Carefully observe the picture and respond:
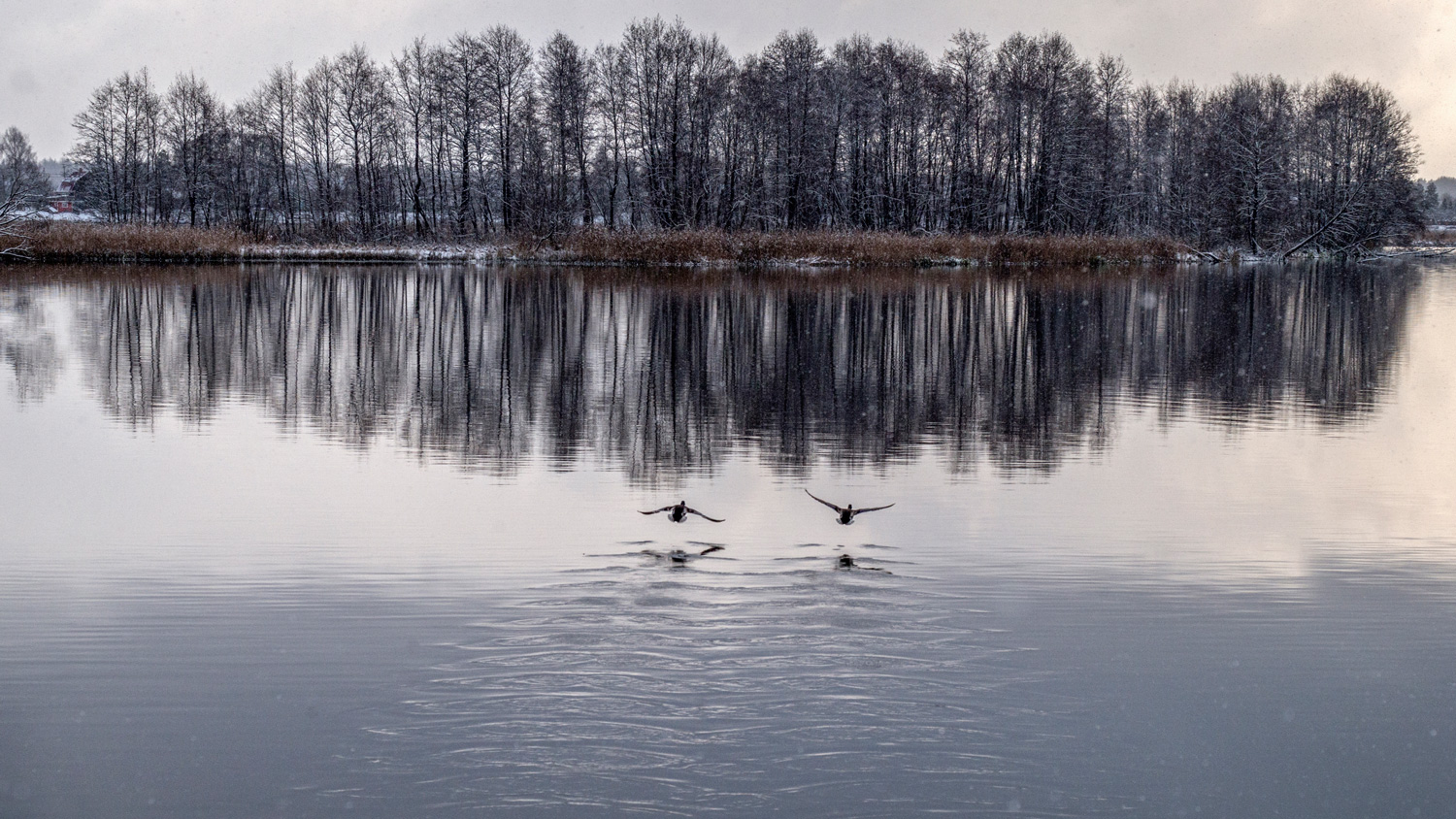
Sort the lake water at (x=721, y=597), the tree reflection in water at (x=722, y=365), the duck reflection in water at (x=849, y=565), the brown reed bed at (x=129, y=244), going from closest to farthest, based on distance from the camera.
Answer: the lake water at (x=721, y=597) → the duck reflection in water at (x=849, y=565) → the tree reflection in water at (x=722, y=365) → the brown reed bed at (x=129, y=244)

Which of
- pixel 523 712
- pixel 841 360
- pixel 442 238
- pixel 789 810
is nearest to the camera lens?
pixel 789 810

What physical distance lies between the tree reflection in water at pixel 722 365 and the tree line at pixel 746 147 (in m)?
35.2

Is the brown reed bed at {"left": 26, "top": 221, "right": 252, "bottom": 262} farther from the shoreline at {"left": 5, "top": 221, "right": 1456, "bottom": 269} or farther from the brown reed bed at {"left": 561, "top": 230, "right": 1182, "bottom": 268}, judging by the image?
the brown reed bed at {"left": 561, "top": 230, "right": 1182, "bottom": 268}

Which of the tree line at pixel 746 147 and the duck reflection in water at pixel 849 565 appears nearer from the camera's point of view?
the duck reflection in water at pixel 849 565

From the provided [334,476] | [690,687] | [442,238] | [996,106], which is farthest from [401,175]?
[690,687]

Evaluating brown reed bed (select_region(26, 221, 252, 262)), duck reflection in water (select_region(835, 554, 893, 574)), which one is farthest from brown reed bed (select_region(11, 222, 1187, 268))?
duck reflection in water (select_region(835, 554, 893, 574))

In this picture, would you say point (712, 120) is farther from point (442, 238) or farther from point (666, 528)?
point (666, 528)

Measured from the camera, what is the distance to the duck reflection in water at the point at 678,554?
834 centimetres

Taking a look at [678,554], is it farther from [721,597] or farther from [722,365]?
[722,365]

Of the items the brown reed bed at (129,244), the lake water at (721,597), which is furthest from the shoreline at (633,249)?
the lake water at (721,597)

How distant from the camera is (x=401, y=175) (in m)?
78.1

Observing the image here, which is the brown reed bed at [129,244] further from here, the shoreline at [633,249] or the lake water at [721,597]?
the lake water at [721,597]

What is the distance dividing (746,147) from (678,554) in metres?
67.2

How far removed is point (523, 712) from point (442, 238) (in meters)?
61.1
